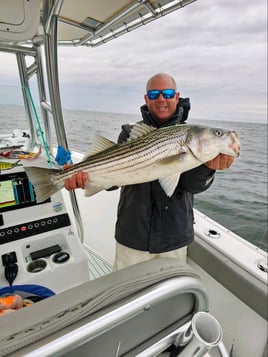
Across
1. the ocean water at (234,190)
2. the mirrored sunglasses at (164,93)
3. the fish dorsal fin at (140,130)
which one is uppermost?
the mirrored sunglasses at (164,93)

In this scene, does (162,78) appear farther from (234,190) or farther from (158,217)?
(234,190)

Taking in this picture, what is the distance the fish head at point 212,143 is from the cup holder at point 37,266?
97 centimetres

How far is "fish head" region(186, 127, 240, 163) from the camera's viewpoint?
0.89 meters

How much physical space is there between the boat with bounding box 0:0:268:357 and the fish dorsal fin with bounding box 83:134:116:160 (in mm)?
396

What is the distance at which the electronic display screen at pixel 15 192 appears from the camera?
1.18m

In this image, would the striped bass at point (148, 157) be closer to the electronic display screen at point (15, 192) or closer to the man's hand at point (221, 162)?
the man's hand at point (221, 162)

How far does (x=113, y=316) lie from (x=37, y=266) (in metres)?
0.88

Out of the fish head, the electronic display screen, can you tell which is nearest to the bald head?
the fish head

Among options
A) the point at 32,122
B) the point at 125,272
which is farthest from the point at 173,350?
the point at 32,122

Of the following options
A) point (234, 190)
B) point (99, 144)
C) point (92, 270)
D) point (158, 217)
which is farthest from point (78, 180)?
point (234, 190)

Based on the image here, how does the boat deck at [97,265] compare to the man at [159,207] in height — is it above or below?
below

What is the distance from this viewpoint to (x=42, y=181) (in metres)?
1.10

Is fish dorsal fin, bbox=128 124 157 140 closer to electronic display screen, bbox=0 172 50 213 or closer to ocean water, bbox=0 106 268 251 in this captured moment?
electronic display screen, bbox=0 172 50 213

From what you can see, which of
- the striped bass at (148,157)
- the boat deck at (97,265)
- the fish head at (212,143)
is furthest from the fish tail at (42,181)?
the boat deck at (97,265)
